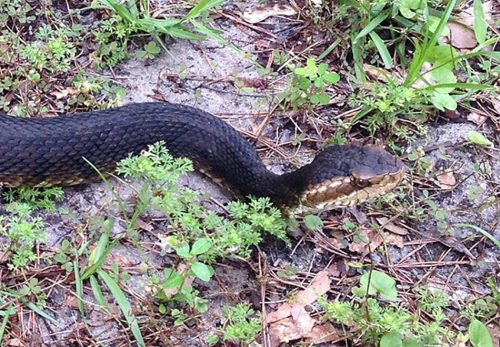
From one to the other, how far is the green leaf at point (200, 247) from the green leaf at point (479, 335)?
139cm

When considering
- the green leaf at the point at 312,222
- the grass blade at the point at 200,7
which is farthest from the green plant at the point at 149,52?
the green leaf at the point at 312,222

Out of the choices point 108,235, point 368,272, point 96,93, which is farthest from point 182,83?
point 368,272

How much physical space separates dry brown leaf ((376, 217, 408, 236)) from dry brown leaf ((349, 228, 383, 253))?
0.26 ft

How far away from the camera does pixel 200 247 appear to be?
367cm

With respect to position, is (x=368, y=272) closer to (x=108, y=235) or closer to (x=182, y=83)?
(x=108, y=235)

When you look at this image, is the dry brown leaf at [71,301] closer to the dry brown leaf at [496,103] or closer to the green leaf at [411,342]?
the green leaf at [411,342]

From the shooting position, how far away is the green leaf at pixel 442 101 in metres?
4.96

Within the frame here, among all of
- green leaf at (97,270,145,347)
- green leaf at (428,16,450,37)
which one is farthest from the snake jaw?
green leaf at (428,16,450,37)

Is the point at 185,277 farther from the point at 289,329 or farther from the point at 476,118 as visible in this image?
the point at 476,118

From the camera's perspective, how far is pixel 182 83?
16.8 ft

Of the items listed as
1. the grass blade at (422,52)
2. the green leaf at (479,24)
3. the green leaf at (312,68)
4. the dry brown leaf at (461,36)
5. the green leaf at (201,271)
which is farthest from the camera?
the dry brown leaf at (461,36)

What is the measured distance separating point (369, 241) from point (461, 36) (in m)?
1.94

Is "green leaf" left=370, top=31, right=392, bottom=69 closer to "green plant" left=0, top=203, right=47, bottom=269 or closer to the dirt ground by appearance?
the dirt ground

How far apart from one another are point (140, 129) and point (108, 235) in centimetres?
74
